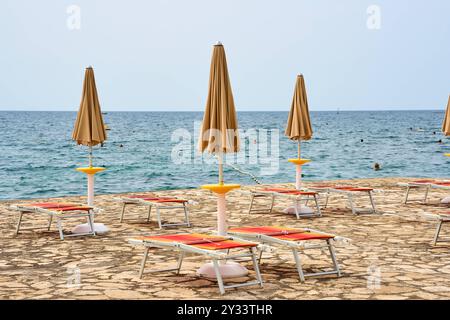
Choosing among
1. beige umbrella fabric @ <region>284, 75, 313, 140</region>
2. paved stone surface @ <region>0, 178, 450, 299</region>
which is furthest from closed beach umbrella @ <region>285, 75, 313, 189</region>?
paved stone surface @ <region>0, 178, 450, 299</region>

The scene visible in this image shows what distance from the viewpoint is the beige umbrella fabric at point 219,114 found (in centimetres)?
639

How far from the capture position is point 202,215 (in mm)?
10930

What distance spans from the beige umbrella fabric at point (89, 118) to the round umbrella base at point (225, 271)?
11.2ft

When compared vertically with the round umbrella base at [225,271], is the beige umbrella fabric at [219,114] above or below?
above

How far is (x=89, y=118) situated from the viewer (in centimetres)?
934

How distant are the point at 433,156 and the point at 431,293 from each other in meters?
41.6

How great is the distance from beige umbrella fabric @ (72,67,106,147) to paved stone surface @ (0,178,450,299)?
1250mm

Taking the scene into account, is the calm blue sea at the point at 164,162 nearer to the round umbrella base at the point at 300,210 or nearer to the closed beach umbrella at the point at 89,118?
the round umbrella base at the point at 300,210

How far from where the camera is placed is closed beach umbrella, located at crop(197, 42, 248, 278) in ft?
21.0

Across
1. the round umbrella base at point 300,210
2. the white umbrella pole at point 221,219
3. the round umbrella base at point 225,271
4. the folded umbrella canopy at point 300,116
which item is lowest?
the round umbrella base at point 300,210

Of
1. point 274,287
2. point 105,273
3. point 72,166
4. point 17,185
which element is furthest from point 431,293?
point 72,166

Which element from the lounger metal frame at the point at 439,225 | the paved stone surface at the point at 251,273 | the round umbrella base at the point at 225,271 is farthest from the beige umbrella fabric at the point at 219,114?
the lounger metal frame at the point at 439,225

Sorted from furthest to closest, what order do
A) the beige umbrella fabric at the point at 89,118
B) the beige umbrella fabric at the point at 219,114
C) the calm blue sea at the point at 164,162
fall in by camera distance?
the calm blue sea at the point at 164,162 < the beige umbrella fabric at the point at 89,118 < the beige umbrella fabric at the point at 219,114

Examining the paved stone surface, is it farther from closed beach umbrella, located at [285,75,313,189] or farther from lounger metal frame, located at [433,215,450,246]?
closed beach umbrella, located at [285,75,313,189]
